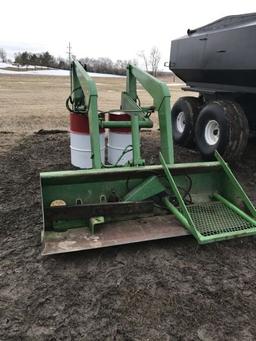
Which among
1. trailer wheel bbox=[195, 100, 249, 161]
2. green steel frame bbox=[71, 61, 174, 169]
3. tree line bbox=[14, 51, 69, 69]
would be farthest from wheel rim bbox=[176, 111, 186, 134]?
tree line bbox=[14, 51, 69, 69]

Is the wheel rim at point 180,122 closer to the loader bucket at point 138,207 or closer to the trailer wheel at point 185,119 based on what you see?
the trailer wheel at point 185,119

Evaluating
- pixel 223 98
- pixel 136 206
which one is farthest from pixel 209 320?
pixel 223 98

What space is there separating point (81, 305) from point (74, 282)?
0.27 m

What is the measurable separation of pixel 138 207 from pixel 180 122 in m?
4.02

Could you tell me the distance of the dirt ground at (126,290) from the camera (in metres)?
2.23

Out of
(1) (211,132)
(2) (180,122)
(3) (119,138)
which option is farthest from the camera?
(2) (180,122)

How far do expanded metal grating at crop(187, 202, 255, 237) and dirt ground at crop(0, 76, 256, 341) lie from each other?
0.17 meters

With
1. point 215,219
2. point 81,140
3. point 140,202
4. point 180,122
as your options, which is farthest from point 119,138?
point 180,122

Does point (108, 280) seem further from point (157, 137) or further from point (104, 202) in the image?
point (157, 137)

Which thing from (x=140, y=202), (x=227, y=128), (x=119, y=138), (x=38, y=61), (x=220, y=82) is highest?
(x=220, y=82)

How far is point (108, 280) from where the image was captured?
2.71 m

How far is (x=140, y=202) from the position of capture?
339cm

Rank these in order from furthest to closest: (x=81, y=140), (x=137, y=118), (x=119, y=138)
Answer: (x=119, y=138) < (x=81, y=140) < (x=137, y=118)

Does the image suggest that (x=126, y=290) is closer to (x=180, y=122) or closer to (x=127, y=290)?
(x=127, y=290)
